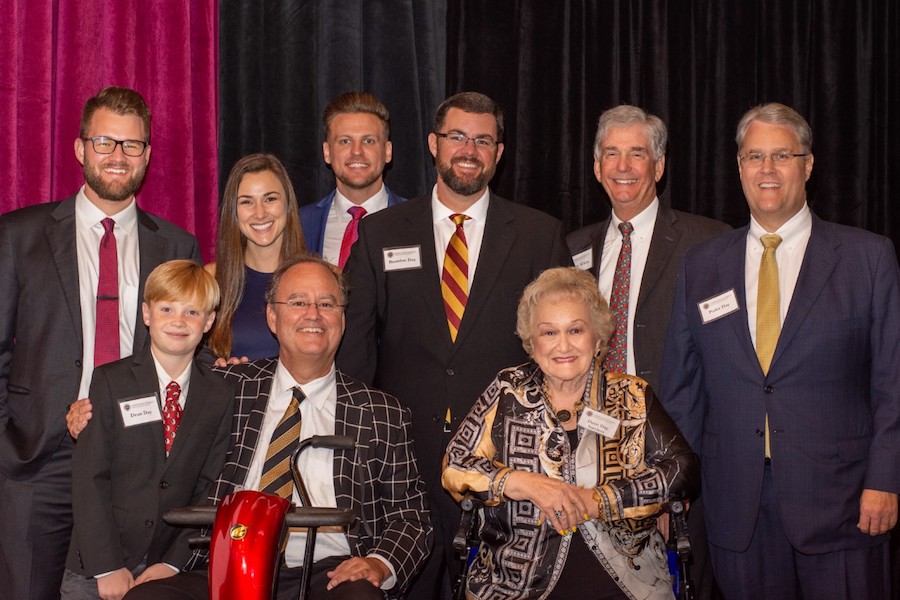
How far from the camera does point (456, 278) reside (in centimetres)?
392

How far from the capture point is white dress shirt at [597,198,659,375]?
13.0 feet

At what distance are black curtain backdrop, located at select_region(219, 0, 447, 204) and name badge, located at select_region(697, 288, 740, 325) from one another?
7.12 feet

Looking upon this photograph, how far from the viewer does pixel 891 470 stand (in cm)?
323

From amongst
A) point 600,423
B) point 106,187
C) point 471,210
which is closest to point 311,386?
point 600,423

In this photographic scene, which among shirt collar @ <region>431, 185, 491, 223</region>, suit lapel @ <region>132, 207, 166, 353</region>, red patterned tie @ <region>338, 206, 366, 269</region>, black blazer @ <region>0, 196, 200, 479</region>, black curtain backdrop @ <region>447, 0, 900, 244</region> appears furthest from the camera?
black curtain backdrop @ <region>447, 0, 900, 244</region>

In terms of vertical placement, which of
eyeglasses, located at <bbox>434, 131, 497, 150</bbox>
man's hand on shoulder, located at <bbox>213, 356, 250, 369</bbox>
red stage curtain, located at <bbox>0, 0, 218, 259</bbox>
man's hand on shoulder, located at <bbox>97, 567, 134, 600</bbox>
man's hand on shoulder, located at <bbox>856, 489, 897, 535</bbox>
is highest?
red stage curtain, located at <bbox>0, 0, 218, 259</bbox>

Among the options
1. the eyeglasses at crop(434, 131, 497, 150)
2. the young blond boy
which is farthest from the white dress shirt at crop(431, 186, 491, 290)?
the young blond boy

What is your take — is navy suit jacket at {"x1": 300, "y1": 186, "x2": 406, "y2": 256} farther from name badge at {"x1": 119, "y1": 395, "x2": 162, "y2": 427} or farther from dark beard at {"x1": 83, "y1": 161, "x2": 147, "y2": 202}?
name badge at {"x1": 119, "y1": 395, "x2": 162, "y2": 427}

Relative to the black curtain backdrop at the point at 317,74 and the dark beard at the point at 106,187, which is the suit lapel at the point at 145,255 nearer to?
the dark beard at the point at 106,187

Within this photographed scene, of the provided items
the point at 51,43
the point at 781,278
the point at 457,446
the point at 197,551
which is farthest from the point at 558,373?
the point at 51,43

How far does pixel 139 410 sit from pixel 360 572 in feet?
3.18

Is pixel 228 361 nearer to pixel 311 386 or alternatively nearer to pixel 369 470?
pixel 311 386

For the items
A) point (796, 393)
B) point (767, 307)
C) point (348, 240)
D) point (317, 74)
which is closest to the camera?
point (796, 393)

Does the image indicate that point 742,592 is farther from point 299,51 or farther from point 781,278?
point 299,51
